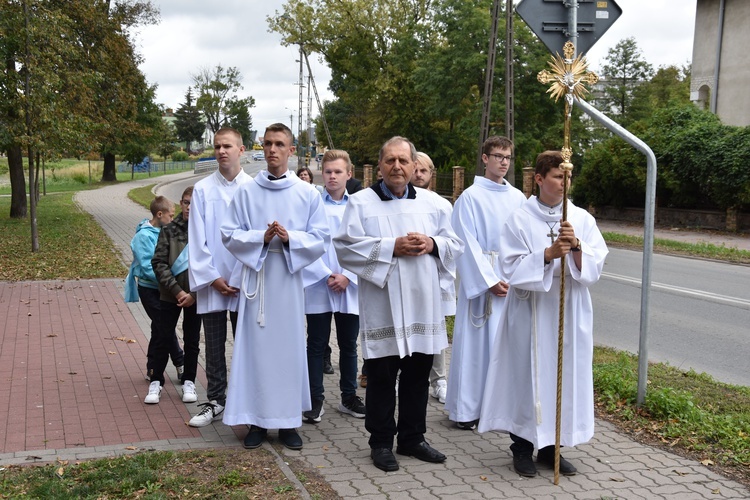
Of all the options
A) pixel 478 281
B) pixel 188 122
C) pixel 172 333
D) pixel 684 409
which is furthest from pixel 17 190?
pixel 188 122

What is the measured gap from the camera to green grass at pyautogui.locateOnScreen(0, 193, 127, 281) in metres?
14.8

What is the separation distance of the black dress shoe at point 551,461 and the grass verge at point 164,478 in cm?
141

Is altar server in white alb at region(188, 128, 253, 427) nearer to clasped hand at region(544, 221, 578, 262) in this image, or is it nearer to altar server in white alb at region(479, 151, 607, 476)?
altar server in white alb at region(479, 151, 607, 476)

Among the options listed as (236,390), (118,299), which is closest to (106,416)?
(236,390)

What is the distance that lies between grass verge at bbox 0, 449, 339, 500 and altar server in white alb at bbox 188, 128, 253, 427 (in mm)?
932

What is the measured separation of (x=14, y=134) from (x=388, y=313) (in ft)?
48.2

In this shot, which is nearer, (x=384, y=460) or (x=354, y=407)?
(x=384, y=460)

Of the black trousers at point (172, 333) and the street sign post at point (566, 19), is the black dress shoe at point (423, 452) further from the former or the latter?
the street sign post at point (566, 19)

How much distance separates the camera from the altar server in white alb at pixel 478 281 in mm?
6008

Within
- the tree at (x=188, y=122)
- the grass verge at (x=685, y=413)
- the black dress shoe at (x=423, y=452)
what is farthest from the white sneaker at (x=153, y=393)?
the tree at (x=188, y=122)

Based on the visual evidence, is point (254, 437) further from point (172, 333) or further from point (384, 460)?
point (172, 333)

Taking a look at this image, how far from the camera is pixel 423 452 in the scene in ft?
17.5

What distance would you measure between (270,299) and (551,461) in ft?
7.00

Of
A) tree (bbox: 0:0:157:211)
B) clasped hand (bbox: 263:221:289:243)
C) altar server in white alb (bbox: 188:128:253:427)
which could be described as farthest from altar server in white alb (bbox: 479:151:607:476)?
tree (bbox: 0:0:157:211)
